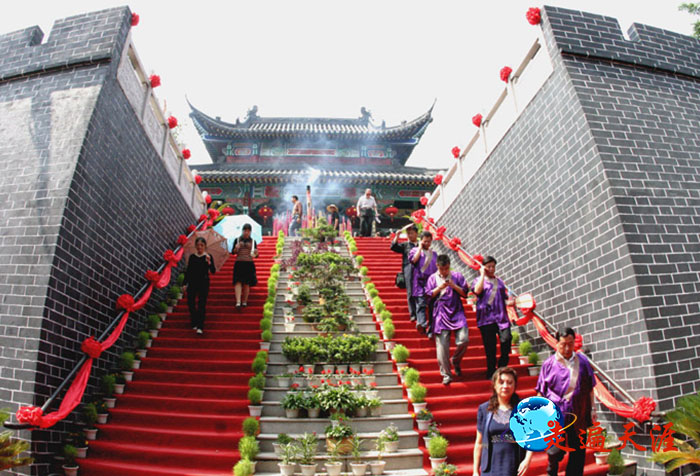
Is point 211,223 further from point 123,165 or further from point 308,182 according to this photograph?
point 308,182

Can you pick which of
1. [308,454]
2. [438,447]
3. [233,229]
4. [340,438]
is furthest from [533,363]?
[233,229]

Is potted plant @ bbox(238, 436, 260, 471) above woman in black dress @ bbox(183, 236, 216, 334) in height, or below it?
below

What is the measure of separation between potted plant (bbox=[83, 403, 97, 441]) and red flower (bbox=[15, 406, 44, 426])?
0.86 metres

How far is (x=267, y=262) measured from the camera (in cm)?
1013

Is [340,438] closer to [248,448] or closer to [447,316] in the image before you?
[248,448]

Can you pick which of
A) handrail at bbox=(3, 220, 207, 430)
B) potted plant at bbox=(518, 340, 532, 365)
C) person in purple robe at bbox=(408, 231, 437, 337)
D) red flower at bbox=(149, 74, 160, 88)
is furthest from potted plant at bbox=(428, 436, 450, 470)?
red flower at bbox=(149, 74, 160, 88)

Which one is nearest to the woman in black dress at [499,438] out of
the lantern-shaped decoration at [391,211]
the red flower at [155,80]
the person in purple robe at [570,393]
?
the person in purple robe at [570,393]

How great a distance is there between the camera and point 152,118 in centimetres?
766

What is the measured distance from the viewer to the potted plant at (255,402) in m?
4.83

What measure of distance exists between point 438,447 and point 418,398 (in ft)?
2.52

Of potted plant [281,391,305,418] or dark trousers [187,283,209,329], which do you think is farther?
dark trousers [187,283,209,329]

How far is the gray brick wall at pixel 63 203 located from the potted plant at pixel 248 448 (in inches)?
76.0

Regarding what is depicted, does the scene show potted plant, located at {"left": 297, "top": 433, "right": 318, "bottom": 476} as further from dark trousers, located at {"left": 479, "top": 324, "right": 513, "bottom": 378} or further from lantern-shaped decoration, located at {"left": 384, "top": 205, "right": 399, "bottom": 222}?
lantern-shaped decoration, located at {"left": 384, "top": 205, "right": 399, "bottom": 222}

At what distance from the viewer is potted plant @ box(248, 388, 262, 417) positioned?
483cm
